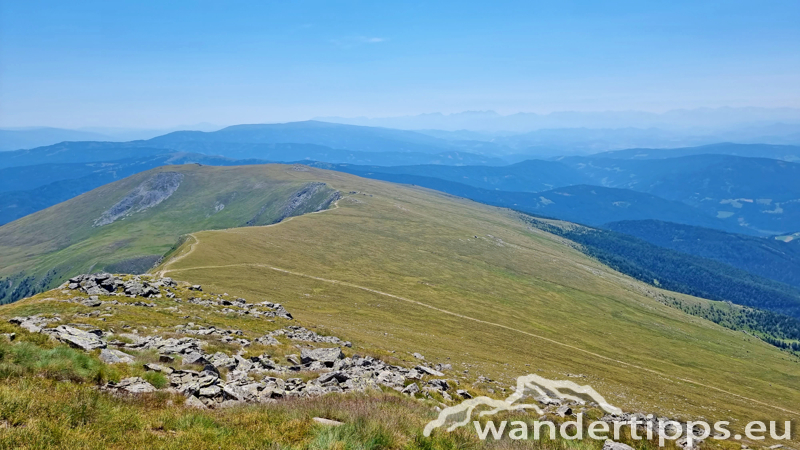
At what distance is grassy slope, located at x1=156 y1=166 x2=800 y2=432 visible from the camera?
242 feet

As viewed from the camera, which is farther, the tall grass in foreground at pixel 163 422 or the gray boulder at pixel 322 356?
the gray boulder at pixel 322 356

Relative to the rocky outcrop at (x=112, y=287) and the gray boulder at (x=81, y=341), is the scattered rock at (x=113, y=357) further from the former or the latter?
the rocky outcrop at (x=112, y=287)

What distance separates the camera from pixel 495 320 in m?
122

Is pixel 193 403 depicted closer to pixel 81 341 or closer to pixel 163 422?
pixel 163 422

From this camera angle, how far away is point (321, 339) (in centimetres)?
4259

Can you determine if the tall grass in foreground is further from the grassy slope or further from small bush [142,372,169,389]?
the grassy slope

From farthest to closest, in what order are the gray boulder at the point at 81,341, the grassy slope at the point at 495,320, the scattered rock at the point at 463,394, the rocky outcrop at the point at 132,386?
1. the grassy slope at the point at 495,320
2. the scattered rock at the point at 463,394
3. the gray boulder at the point at 81,341
4. the rocky outcrop at the point at 132,386

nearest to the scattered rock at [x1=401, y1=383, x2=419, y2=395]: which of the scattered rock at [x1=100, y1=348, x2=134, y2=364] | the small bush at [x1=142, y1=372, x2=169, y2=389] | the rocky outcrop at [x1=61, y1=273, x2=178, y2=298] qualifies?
the small bush at [x1=142, y1=372, x2=169, y2=389]

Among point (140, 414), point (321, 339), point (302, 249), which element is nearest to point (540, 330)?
point (302, 249)

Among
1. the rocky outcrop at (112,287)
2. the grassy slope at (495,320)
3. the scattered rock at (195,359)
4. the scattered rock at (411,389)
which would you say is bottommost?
the grassy slope at (495,320)

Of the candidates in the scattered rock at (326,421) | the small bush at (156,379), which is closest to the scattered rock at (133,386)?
the small bush at (156,379)

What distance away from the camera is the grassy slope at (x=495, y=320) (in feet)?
242

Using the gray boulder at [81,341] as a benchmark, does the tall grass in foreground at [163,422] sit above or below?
above

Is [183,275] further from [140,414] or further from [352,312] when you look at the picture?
[140,414]
